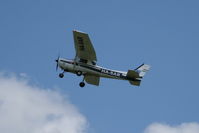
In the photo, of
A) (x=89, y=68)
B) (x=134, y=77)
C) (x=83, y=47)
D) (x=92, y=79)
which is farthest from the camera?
(x=92, y=79)

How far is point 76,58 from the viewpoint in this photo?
130 feet

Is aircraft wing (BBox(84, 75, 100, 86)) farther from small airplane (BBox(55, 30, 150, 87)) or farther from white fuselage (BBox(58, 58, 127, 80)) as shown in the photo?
white fuselage (BBox(58, 58, 127, 80))

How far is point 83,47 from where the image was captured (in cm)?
3878

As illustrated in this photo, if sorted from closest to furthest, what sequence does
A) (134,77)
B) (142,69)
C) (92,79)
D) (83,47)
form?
(83,47) → (134,77) → (92,79) → (142,69)

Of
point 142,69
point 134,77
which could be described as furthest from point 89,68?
point 142,69

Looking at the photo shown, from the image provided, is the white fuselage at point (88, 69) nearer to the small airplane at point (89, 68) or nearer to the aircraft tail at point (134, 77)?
the small airplane at point (89, 68)

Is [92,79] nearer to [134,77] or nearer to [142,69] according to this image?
[134,77]

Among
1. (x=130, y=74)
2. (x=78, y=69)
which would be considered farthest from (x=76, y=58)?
(x=130, y=74)

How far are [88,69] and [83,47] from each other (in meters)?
2.00

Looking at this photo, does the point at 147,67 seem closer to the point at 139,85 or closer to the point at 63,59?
the point at 139,85

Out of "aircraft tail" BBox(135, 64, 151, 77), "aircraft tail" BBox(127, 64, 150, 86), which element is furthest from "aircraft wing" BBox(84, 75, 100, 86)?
"aircraft tail" BBox(135, 64, 151, 77)

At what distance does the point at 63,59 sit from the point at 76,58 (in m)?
1.02

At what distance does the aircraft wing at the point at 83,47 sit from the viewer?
3806 centimetres

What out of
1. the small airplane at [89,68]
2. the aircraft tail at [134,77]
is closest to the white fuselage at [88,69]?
the small airplane at [89,68]
